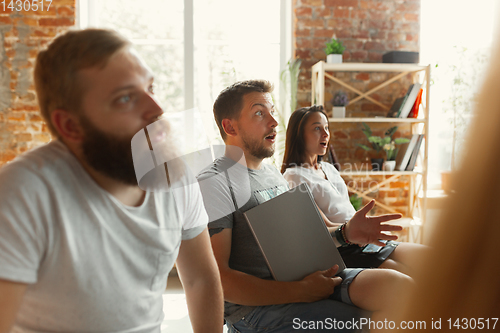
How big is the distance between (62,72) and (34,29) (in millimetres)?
2863

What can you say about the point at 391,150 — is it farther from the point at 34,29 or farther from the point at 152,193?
the point at 34,29

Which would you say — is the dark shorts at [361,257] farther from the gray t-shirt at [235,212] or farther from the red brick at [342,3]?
the red brick at [342,3]

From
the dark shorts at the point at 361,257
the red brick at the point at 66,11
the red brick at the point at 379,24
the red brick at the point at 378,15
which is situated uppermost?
the red brick at the point at 378,15

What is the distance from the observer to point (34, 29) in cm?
287

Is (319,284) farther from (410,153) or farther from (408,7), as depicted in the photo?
(408,7)

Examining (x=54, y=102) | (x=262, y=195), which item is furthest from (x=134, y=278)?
(x=262, y=195)

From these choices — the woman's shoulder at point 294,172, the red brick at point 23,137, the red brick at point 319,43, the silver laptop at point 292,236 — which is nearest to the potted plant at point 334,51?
the red brick at point 319,43

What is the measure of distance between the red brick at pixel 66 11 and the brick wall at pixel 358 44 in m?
1.93

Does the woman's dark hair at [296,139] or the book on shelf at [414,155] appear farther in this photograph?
the book on shelf at [414,155]

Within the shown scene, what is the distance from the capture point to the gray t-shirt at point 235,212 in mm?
1200

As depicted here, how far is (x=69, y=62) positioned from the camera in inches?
24.1

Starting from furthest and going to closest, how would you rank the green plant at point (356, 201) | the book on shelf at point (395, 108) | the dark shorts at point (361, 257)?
the book on shelf at point (395, 108), the green plant at point (356, 201), the dark shorts at point (361, 257)

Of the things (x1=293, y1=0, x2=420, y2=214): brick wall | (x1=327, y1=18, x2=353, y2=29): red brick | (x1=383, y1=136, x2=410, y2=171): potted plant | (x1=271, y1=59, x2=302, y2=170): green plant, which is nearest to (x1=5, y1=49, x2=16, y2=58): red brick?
(x1=271, y1=59, x2=302, y2=170): green plant

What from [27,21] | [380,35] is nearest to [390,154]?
[380,35]
